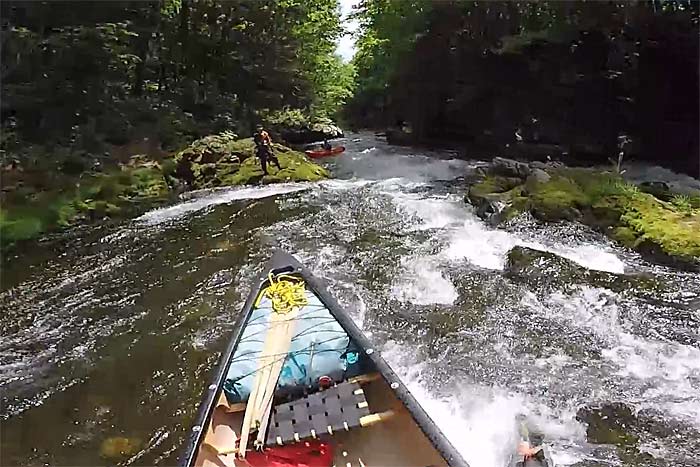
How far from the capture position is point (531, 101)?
19281mm

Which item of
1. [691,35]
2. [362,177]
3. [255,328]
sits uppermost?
[691,35]

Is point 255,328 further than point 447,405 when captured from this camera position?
No

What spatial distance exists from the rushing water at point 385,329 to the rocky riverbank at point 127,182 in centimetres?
97

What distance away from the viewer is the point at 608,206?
33.7ft

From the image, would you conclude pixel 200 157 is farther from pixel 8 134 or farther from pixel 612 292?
pixel 612 292

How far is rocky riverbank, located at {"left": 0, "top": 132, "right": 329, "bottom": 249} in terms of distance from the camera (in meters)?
12.4

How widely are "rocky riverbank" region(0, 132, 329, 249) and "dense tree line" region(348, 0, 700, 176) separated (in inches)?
282

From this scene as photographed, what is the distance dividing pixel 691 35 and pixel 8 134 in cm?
1753

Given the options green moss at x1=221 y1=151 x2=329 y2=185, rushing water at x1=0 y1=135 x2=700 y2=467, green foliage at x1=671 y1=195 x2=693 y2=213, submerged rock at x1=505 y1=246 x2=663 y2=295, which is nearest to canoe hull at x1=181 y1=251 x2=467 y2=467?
rushing water at x1=0 y1=135 x2=700 y2=467

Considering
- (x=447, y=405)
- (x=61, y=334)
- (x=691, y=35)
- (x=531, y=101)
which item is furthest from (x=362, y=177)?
(x=447, y=405)

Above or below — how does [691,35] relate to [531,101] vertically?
above

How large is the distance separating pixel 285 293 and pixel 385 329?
1.78 meters

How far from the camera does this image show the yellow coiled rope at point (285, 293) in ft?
19.0

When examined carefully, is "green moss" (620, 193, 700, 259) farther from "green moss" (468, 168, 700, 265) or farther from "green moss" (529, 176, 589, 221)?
"green moss" (529, 176, 589, 221)
